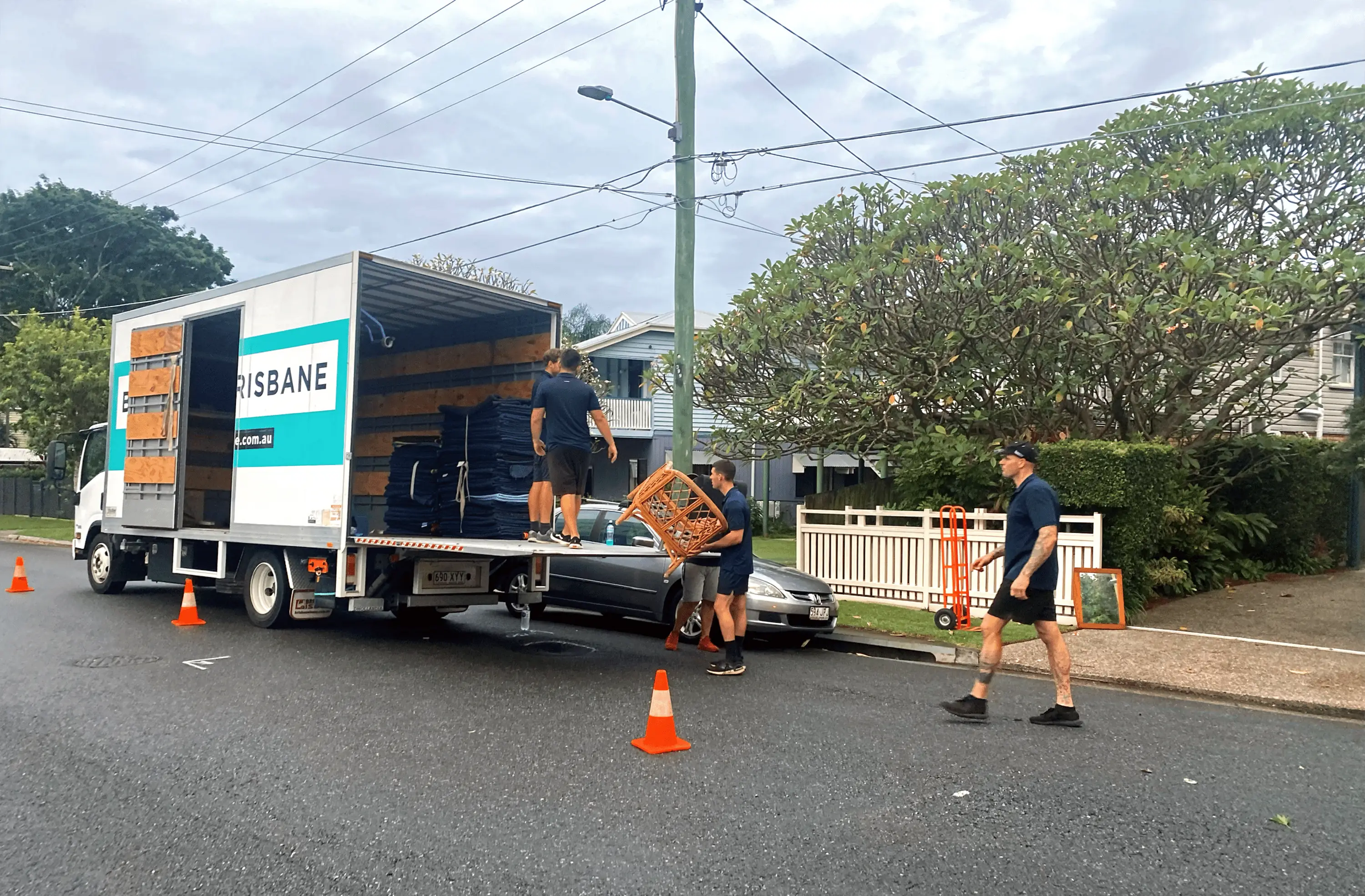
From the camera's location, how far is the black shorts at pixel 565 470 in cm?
905

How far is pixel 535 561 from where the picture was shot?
10.4 meters

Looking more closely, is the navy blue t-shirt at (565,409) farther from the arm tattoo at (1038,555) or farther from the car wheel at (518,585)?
the arm tattoo at (1038,555)

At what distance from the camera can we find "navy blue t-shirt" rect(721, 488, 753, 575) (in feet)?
29.3

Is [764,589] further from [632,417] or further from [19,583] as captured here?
[632,417]

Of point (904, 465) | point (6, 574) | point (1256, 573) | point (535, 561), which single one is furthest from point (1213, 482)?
point (6, 574)

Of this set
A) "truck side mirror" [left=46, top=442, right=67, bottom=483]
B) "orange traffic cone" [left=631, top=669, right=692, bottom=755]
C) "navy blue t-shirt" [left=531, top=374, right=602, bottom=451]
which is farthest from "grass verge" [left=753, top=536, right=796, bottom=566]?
"orange traffic cone" [left=631, top=669, right=692, bottom=755]

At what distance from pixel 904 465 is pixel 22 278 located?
1640 inches

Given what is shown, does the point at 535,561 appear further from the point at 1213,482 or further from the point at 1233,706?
the point at 1213,482

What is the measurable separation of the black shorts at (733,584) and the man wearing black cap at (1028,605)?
219 centimetres

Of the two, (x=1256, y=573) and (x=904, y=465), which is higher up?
(x=904, y=465)

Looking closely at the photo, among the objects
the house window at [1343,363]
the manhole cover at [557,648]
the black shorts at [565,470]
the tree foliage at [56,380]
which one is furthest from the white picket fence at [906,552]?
the tree foliage at [56,380]

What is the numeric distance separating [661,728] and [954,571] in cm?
659

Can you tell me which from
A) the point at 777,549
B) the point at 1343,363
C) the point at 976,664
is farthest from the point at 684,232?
the point at 1343,363

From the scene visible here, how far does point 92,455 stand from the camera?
1467cm
